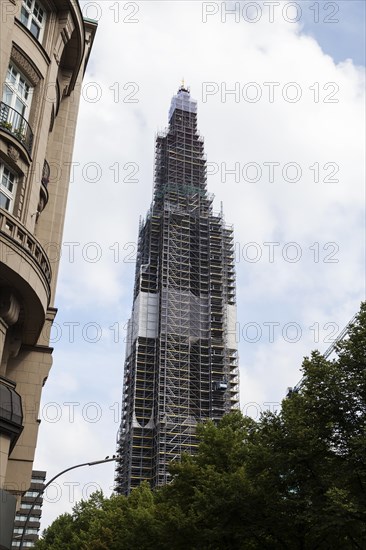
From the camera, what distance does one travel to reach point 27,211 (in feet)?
68.2

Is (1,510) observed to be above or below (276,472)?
below

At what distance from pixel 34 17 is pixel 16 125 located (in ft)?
15.7

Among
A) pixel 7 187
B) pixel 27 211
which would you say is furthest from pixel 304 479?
pixel 7 187

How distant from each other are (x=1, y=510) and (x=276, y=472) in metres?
8.40

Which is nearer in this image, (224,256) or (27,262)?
(27,262)

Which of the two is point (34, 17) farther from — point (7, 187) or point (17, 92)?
point (7, 187)

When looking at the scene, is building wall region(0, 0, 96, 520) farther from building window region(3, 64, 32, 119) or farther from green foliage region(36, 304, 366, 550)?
green foliage region(36, 304, 366, 550)

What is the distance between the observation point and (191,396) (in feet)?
261

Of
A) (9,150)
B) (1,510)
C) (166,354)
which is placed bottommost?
(1,510)

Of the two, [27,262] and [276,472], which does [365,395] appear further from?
[27,262]

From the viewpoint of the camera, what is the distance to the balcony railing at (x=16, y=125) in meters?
20.3

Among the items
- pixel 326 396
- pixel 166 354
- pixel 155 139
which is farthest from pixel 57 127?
pixel 155 139

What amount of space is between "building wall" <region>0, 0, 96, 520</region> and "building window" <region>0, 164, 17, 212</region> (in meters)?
0.03

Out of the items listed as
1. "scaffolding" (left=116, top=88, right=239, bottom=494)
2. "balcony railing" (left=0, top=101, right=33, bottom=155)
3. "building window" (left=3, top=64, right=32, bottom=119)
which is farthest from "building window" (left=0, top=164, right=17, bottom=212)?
"scaffolding" (left=116, top=88, right=239, bottom=494)
